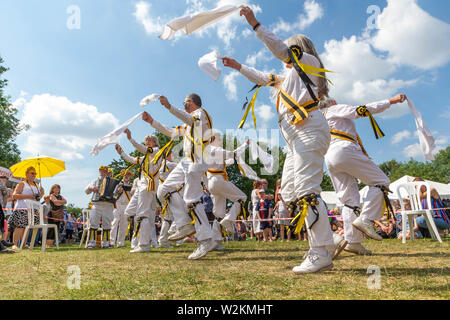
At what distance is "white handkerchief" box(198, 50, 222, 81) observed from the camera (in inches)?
137

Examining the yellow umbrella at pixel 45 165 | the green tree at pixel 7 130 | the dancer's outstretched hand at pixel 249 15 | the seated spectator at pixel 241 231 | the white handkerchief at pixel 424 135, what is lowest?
the seated spectator at pixel 241 231

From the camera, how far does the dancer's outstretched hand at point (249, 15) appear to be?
313 cm

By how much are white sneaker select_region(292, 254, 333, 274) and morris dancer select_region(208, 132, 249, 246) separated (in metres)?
3.49

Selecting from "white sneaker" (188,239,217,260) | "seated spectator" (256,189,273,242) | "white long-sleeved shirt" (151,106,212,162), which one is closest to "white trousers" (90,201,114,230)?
"white long-sleeved shirt" (151,106,212,162)

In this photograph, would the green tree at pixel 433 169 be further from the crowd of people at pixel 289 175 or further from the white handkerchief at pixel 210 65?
the white handkerchief at pixel 210 65

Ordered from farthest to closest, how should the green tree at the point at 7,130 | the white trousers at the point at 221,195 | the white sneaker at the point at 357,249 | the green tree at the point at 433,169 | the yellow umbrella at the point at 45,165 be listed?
the green tree at the point at 433,169 < the green tree at the point at 7,130 < the yellow umbrella at the point at 45,165 < the white trousers at the point at 221,195 < the white sneaker at the point at 357,249

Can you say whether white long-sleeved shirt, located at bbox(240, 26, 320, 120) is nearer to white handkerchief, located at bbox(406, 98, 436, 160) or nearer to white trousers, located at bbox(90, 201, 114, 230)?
white handkerchief, located at bbox(406, 98, 436, 160)

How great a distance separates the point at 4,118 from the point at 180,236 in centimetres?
2817

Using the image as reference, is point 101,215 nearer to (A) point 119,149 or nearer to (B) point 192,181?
(A) point 119,149

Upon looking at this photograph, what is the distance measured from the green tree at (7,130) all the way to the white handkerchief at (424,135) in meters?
29.3

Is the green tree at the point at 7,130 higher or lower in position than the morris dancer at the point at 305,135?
higher

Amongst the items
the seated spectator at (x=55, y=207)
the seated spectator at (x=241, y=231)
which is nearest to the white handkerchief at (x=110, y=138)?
the seated spectator at (x=55, y=207)

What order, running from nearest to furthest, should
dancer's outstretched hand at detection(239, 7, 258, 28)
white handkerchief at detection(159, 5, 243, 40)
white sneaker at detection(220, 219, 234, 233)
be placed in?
dancer's outstretched hand at detection(239, 7, 258, 28) < white handkerchief at detection(159, 5, 243, 40) < white sneaker at detection(220, 219, 234, 233)

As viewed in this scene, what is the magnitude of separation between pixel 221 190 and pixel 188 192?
5.55 ft
